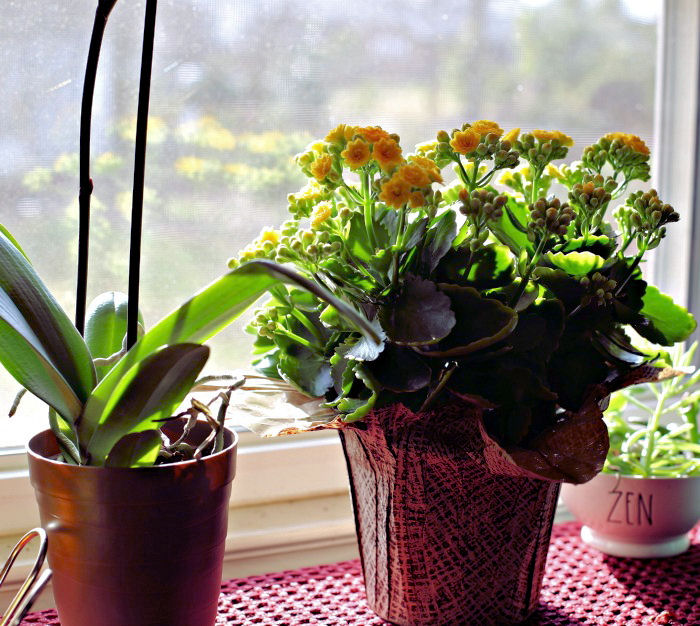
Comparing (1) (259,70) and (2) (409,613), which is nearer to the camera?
(2) (409,613)

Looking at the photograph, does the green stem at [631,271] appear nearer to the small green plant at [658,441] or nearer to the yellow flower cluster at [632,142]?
the yellow flower cluster at [632,142]

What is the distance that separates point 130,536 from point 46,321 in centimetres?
16

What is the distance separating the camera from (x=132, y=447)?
56cm

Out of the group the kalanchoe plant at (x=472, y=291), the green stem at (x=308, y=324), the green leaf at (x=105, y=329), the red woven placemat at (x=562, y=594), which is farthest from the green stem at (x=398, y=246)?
the red woven placemat at (x=562, y=594)

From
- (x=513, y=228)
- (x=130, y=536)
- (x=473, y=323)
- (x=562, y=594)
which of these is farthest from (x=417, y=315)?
(x=562, y=594)

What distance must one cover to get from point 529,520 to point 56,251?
528 millimetres

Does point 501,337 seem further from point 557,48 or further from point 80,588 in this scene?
point 557,48

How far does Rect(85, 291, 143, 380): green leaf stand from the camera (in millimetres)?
647

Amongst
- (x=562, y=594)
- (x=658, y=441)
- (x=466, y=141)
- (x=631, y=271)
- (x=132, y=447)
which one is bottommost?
(x=562, y=594)

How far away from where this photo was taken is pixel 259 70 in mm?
901

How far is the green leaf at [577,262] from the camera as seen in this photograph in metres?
0.62

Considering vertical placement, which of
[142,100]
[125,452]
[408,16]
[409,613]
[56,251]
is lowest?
[409,613]

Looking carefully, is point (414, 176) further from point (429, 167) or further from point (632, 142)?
point (632, 142)

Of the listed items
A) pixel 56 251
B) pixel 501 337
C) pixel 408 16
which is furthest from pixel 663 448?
pixel 56 251
